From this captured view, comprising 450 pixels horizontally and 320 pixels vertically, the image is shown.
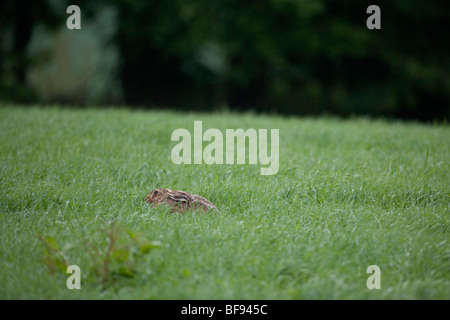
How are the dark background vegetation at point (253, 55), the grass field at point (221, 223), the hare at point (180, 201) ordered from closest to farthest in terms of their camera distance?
the grass field at point (221, 223), the hare at point (180, 201), the dark background vegetation at point (253, 55)

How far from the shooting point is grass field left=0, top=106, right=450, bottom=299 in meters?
3.03

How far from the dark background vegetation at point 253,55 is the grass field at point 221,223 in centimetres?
941

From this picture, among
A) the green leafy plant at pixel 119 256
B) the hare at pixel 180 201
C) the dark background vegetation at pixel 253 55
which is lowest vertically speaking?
the green leafy plant at pixel 119 256

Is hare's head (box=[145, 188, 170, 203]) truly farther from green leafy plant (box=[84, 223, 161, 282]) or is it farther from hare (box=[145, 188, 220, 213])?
green leafy plant (box=[84, 223, 161, 282])

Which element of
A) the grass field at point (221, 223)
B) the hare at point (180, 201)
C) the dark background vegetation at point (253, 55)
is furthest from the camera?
the dark background vegetation at point (253, 55)

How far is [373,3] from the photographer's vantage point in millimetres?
15758

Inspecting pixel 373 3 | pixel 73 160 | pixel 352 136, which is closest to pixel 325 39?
pixel 373 3

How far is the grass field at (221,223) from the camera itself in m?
3.03

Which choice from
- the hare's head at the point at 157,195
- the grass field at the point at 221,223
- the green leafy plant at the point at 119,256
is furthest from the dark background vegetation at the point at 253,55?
the green leafy plant at the point at 119,256

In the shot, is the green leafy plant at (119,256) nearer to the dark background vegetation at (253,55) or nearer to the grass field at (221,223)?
the grass field at (221,223)

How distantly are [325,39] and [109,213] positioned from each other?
13.1 metres

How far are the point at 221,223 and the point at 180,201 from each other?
1.66ft

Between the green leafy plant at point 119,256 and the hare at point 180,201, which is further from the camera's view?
the hare at point 180,201

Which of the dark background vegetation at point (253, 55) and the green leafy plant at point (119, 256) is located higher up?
the dark background vegetation at point (253, 55)
